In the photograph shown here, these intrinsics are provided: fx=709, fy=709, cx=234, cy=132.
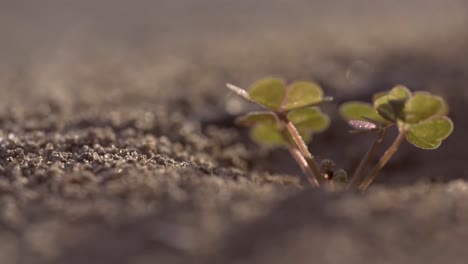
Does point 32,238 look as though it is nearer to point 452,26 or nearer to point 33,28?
point 452,26

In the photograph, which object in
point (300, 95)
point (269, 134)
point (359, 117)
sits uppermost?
point (300, 95)

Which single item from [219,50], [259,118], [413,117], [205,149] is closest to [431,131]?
[413,117]

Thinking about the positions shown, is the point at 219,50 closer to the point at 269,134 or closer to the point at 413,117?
the point at 269,134

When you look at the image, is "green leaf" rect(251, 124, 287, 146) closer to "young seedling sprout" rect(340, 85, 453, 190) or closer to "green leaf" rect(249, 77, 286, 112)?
"green leaf" rect(249, 77, 286, 112)

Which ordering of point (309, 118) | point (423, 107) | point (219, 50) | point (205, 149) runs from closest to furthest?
point (423, 107)
point (309, 118)
point (205, 149)
point (219, 50)

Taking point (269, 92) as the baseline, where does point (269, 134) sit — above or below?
below

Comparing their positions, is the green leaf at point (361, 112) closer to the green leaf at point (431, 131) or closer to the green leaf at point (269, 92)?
the green leaf at point (431, 131)

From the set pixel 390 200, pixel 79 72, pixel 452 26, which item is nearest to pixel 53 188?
pixel 390 200
